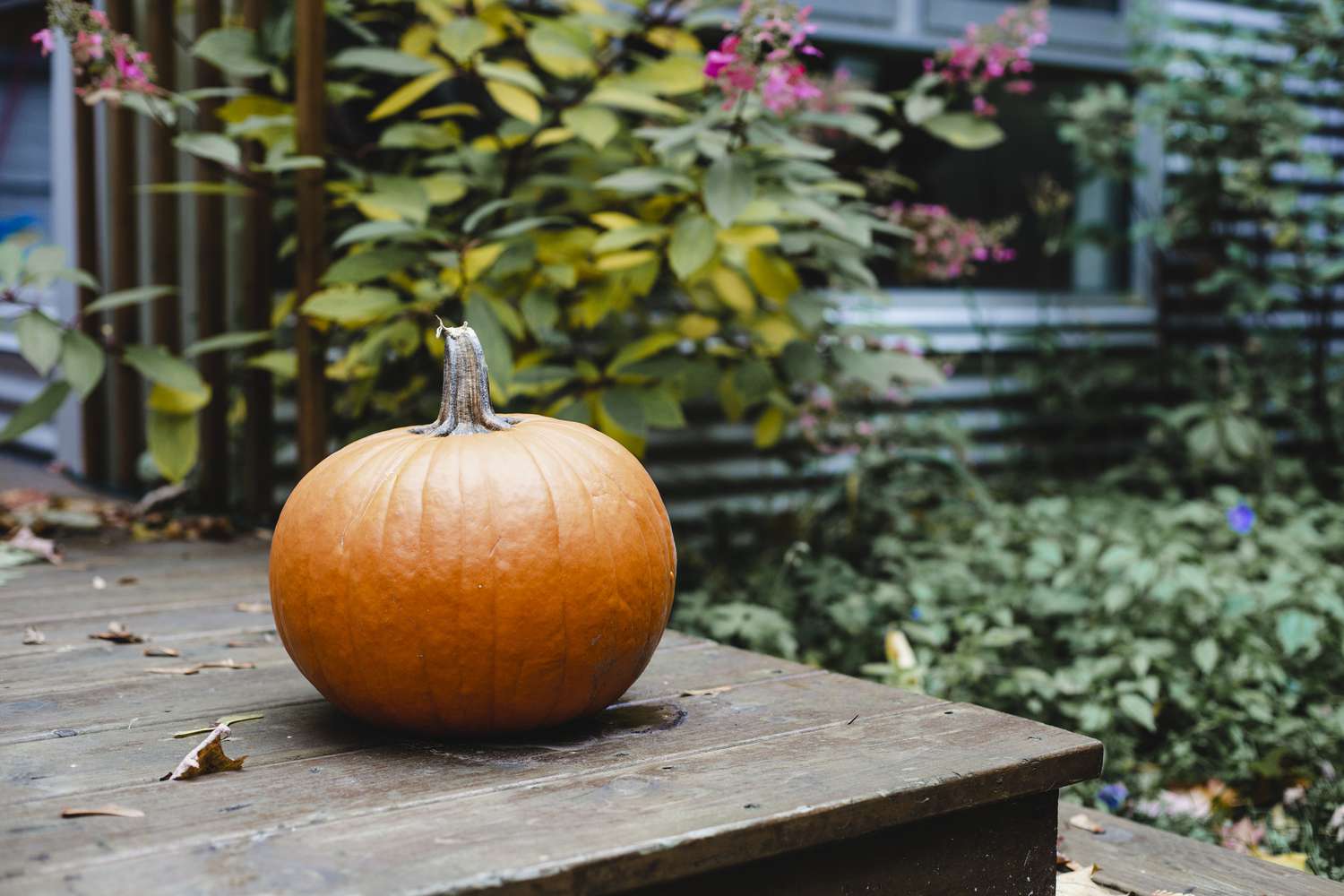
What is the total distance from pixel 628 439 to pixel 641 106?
686mm

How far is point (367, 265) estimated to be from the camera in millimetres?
2561

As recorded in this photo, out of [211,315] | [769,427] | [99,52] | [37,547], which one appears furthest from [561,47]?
[37,547]

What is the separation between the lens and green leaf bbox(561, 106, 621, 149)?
2.63 metres

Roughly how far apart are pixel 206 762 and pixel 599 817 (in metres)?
0.43

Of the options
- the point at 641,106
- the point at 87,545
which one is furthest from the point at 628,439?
A: the point at 87,545

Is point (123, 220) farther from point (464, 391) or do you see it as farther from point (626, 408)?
point (464, 391)

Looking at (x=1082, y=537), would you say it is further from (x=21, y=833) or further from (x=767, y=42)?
(x=21, y=833)

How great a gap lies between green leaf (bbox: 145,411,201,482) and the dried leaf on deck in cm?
156

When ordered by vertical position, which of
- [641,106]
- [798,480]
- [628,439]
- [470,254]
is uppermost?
[641,106]

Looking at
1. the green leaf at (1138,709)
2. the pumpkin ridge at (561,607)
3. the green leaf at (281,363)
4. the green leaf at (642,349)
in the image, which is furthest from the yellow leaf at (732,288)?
the pumpkin ridge at (561,607)

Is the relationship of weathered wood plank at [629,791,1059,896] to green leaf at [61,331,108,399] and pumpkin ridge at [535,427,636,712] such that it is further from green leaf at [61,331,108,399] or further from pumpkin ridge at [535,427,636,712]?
green leaf at [61,331,108,399]

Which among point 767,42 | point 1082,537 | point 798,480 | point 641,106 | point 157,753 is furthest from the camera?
point 798,480

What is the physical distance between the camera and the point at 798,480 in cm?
418

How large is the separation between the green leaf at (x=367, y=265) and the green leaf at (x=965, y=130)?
124 centimetres
